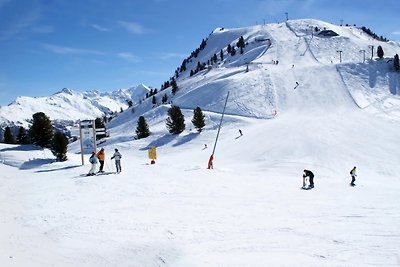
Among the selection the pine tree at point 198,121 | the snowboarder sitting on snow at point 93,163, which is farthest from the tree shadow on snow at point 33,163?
the pine tree at point 198,121

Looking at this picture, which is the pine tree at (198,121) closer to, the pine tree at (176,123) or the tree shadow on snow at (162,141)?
the pine tree at (176,123)

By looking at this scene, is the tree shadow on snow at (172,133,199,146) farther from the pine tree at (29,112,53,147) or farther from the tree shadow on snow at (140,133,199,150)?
the pine tree at (29,112,53,147)

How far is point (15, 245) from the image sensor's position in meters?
9.96

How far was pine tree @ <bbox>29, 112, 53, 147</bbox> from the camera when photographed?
37.2 meters

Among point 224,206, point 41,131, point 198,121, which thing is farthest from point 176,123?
point 224,206

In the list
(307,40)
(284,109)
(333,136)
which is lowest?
(333,136)

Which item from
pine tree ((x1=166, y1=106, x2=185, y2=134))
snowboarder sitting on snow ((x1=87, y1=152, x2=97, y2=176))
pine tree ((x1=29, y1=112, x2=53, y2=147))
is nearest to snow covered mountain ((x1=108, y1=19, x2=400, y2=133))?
pine tree ((x1=166, y1=106, x2=185, y2=134))

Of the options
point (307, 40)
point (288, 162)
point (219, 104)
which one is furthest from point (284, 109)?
point (307, 40)

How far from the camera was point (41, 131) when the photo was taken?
37094 millimetres

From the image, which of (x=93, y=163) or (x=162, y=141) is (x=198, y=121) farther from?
(x=93, y=163)

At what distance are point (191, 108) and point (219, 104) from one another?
338 inches

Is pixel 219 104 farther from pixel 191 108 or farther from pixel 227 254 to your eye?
pixel 227 254

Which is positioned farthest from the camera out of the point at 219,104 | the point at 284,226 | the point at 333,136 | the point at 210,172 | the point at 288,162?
the point at 219,104

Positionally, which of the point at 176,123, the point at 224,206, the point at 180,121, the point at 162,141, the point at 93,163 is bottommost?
the point at 224,206
